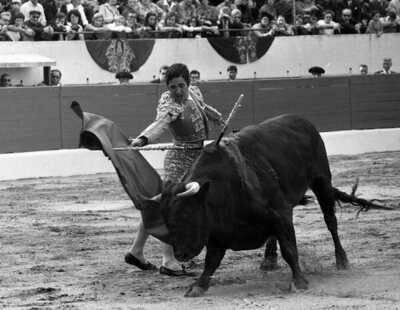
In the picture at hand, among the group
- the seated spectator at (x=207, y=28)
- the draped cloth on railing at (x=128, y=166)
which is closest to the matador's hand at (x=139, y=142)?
the draped cloth on railing at (x=128, y=166)

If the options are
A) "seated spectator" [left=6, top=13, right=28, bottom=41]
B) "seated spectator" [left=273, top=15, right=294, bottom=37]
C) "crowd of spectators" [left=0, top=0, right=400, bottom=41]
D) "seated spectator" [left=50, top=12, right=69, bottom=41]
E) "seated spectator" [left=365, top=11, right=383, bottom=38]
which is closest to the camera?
"seated spectator" [left=6, top=13, right=28, bottom=41]

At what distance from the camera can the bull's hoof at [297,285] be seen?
6.43m

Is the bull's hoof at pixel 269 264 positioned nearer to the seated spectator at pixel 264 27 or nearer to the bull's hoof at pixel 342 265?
the bull's hoof at pixel 342 265

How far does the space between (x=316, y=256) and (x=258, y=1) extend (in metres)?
12.6

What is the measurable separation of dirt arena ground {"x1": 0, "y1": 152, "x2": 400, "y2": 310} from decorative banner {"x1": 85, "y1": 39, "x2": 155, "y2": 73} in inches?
222

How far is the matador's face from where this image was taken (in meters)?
6.85

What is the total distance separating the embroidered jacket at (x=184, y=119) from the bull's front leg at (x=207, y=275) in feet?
2.79

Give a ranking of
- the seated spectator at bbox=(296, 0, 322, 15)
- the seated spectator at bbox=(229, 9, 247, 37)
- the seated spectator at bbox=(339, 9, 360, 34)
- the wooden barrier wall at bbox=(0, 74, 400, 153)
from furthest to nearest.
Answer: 1. the seated spectator at bbox=(339, 9, 360, 34)
2. the seated spectator at bbox=(296, 0, 322, 15)
3. the seated spectator at bbox=(229, 9, 247, 37)
4. the wooden barrier wall at bbox=(0, 74, 400, 153)

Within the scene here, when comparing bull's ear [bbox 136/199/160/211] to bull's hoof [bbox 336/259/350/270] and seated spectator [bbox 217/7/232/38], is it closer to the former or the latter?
bull's hoof [bbox 336/259/350/270]

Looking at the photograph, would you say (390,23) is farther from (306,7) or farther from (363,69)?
(363,69)

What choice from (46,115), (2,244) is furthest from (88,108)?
(2,244)

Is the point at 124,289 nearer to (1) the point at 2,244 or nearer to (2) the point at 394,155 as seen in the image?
(1) the point at 2,244

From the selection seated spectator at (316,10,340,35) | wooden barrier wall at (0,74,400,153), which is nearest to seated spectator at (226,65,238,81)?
wooden barrier wall at (0,74,400,153)

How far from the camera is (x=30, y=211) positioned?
10.9 m
